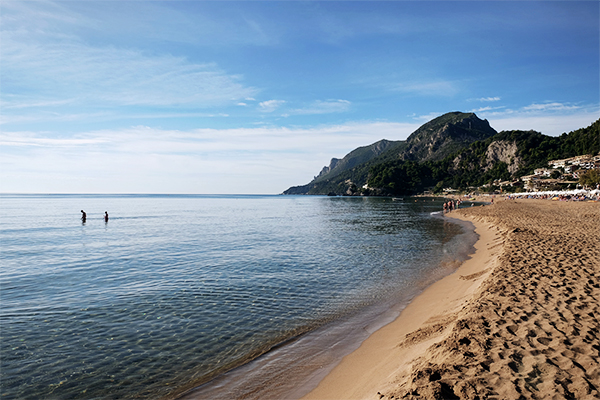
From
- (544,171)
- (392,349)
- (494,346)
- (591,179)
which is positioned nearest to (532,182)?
(544,171)

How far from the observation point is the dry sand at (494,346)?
4.85 m

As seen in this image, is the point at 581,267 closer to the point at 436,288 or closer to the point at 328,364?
the point at 436,288

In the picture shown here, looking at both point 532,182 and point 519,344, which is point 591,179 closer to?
point 532,182

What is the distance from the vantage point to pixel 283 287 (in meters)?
14.1

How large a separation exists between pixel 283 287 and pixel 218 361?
6317mm

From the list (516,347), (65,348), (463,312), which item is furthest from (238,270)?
(516,347)

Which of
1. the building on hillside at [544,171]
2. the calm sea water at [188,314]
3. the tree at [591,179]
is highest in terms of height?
the building on hillside at [544,171]

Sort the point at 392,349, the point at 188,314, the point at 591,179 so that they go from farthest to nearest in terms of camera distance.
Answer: the point at 591,179, the point at 188,314, the point at 392,349

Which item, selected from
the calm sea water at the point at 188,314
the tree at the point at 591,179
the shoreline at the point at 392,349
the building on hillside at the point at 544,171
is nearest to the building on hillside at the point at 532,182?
the building on hillside at the point at 544,171

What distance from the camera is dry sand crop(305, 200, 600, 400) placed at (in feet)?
15.9

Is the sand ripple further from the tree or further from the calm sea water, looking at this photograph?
the tree

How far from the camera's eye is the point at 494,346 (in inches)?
242

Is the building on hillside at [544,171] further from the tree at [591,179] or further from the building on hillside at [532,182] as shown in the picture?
the tree at [591,179]

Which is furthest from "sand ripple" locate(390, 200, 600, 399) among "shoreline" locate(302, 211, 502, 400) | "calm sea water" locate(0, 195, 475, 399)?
"calm sea water" locate(0, 195, 475, 399)
